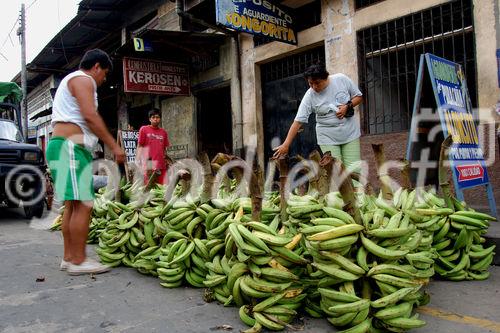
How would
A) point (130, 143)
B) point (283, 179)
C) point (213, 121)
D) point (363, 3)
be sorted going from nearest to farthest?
point (283, 179)
point (363, 3)
point (130, 143)
point (213, 121)

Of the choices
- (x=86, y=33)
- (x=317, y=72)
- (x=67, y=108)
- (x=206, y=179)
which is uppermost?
(x=86, y=33)

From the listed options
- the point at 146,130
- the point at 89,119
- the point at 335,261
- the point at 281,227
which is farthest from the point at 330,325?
the point at 146,130

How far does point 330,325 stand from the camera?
7.46 ft

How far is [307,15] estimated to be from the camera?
8508mm

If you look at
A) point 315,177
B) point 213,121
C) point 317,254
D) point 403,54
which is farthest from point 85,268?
point 213,121

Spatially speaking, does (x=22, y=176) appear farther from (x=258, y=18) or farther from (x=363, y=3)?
(x=363, y=3)

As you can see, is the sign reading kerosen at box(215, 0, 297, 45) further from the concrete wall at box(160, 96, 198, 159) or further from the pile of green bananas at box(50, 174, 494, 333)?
the pile of green bananas at box(50, 174, 494, 333)

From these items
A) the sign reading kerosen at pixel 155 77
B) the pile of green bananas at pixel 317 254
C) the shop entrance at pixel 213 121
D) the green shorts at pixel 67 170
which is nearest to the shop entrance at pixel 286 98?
the shop entrance at pixel 213 121

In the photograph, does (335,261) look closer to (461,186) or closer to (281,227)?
(281,227)

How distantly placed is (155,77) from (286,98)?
145 inches

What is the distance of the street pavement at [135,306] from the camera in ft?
7.57

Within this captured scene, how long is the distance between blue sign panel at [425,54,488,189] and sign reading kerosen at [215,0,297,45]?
151 inches

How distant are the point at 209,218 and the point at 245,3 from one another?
583cm

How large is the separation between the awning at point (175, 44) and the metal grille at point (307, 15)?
1.78 m
